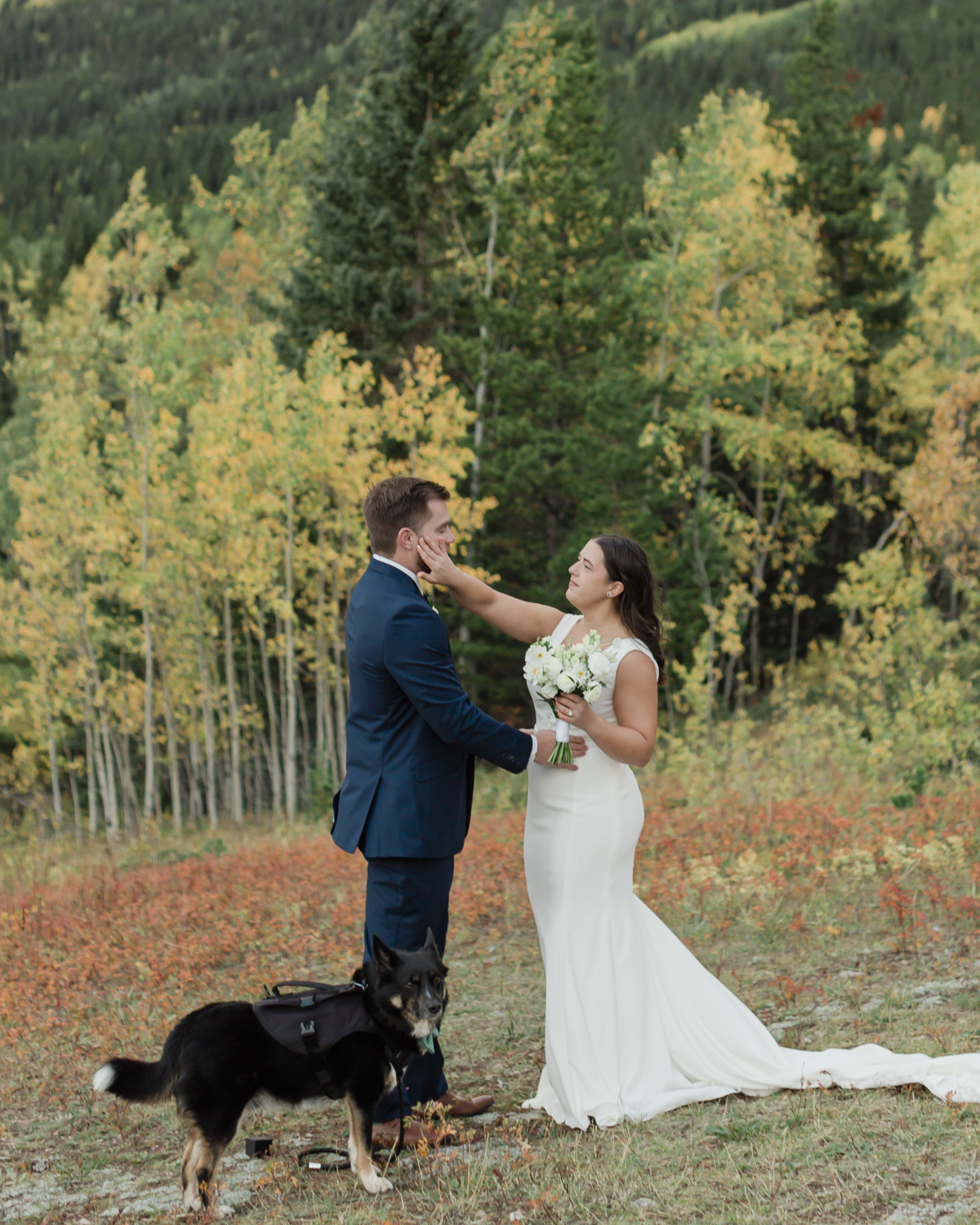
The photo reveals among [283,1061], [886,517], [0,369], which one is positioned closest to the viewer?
[283,1061]

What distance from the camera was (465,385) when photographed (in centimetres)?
2189

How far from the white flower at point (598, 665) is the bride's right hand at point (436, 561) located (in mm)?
649

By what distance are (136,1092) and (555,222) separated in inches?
741

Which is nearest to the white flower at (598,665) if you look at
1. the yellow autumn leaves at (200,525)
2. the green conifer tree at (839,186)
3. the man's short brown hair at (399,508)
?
the man's short brown hair at (399,508)

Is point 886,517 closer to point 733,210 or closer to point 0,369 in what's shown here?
point 733,210

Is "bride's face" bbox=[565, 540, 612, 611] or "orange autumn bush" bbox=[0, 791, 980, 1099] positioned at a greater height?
"bride's face" bbox=[565, 540, 612, 611]

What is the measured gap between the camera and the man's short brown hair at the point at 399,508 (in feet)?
13.9

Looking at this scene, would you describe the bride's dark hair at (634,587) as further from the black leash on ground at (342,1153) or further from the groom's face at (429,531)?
the black leash on ground at (342,1153)

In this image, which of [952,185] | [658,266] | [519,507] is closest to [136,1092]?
[519,507]

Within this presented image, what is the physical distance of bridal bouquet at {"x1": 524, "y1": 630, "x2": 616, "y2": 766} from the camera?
4.31 meters

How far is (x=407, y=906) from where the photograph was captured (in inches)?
165

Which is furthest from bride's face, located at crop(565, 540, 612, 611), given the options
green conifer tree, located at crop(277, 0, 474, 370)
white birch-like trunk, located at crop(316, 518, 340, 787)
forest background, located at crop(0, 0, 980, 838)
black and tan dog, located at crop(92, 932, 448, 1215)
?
green conifer tree, located at crop(277, 0, 474, 370)

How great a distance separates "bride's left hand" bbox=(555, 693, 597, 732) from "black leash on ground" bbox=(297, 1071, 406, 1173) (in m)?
1.44

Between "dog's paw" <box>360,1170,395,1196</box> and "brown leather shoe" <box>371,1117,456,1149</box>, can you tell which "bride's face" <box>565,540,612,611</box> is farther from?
"dog's paw" <box>360,1170,395,1196</box>
